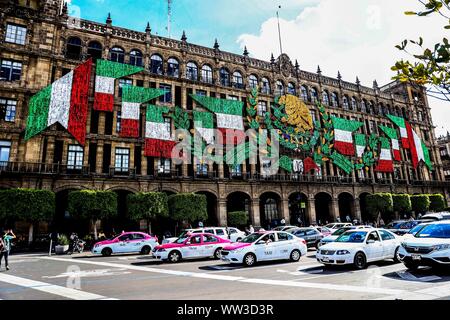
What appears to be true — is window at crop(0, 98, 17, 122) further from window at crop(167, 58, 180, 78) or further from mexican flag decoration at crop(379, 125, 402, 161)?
mexican flag decoration at crop(379, 125, 402, 161)

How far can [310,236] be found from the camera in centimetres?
1781

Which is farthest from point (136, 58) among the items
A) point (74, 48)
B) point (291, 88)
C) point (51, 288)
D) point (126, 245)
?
point (51, 288)

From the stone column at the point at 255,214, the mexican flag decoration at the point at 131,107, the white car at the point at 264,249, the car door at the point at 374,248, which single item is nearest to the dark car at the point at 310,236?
the white car at the point at 264,249

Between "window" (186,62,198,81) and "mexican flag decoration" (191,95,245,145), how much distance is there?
3.17 metres

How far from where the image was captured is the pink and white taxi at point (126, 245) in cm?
1728

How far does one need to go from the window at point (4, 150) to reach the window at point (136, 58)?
13890 millimetres

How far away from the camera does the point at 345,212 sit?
40.0m

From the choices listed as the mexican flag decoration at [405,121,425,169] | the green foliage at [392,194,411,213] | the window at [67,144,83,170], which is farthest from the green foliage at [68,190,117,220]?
the mexican flag decoration at [405,121,425,169]

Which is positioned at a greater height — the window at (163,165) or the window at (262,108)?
the window at (262,108)

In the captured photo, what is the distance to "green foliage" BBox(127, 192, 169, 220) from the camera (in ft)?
76.4

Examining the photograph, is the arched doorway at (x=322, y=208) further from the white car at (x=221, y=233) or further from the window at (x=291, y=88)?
the white car at (x=221, y=233)

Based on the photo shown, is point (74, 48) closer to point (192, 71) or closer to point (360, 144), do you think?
point (192, 71)
